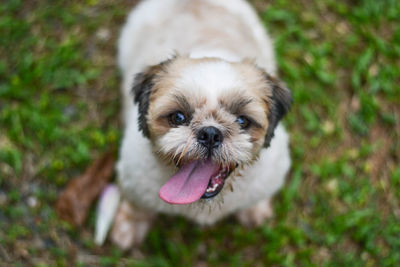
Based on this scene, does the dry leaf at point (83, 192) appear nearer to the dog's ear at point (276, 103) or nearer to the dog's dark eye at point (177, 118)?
the dog's dark eye at point (177, 118)

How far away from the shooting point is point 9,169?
387cm

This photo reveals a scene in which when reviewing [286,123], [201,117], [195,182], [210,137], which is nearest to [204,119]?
[201,117]

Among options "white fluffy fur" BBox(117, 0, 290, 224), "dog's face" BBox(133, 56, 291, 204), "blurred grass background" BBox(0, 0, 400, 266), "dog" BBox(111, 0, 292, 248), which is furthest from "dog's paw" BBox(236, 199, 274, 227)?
A: "dog's face" BBox(133, 56, 291, 204)

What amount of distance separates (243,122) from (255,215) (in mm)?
1541

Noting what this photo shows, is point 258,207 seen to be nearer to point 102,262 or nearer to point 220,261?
point 220,261

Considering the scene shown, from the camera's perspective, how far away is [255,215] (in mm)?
3775

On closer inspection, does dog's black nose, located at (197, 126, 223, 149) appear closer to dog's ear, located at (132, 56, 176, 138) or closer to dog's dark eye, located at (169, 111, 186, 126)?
dog's dark eye, located at (169, 111, 186, 126)

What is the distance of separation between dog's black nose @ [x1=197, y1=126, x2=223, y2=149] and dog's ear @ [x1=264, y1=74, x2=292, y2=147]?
38cm

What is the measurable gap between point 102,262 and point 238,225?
1.25 metres

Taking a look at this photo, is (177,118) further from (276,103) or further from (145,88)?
(276,103)

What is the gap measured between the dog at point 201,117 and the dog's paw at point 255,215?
639 mm

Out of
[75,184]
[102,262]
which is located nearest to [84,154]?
[75,184]

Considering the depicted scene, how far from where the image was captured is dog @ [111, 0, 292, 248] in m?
2.38

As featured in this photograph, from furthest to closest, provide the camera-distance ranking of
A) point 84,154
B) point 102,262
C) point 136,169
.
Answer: point 84,154 → point 102,262 → point 136,169
